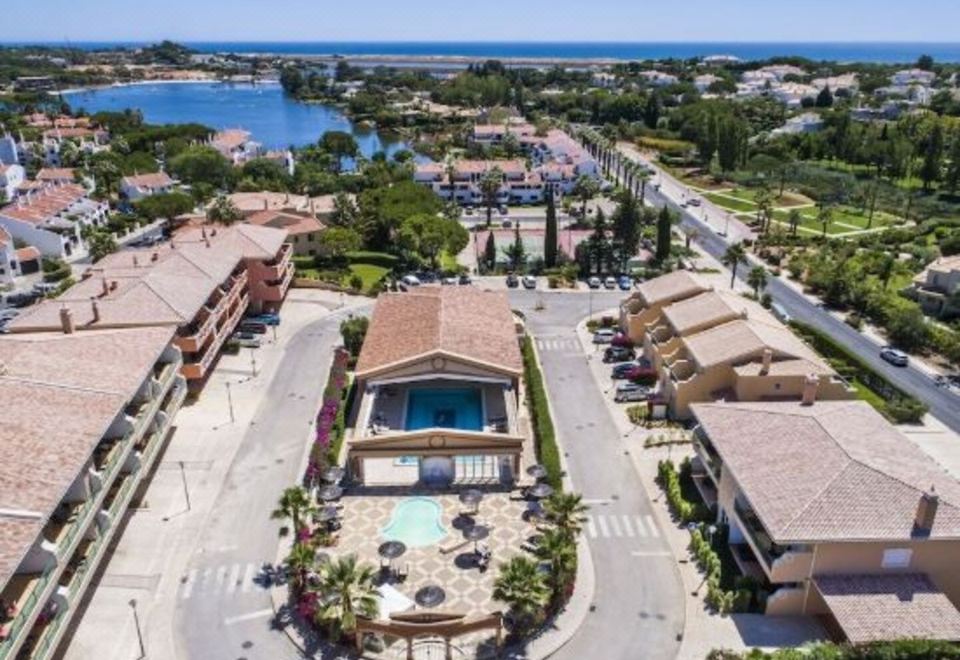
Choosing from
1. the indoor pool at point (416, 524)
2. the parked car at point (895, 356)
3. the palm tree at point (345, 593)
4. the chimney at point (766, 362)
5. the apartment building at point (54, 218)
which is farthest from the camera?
the apartment building at point (54, 218)

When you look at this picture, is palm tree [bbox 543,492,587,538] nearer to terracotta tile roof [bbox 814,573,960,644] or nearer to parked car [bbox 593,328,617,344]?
terracotta tile roof [bbox 814,573,960,644]

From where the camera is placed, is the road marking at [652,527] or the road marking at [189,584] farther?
the road marking at [652,527]

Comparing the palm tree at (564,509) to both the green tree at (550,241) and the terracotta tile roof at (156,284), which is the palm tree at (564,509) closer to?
the terracotta tile roof at (156,284)

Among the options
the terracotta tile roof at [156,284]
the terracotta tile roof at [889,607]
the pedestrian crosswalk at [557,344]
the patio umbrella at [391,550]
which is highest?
the terracotta tile roof at [156,284]

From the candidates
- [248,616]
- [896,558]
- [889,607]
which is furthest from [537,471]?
[889,607]

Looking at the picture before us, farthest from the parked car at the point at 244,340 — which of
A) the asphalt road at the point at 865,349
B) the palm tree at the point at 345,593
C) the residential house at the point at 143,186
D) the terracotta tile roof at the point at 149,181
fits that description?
the terracotta tile roof at the point at 149,181

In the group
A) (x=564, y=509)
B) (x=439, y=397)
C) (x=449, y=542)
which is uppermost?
(x=564, y=509)

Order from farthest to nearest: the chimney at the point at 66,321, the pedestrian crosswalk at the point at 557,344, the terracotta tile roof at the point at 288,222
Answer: the terracotta tile roof at the point at 288,222 < the pedestrian crosswalk at the point at 557,344 < the chimney at the point at 66,321

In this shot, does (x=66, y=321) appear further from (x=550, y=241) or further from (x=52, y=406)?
(x=550, y=241)
